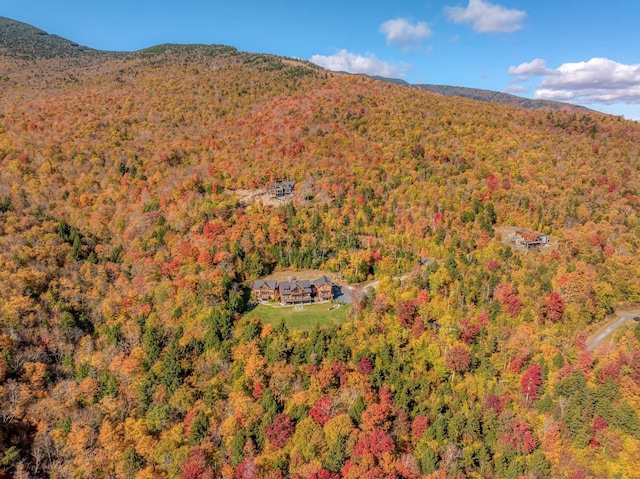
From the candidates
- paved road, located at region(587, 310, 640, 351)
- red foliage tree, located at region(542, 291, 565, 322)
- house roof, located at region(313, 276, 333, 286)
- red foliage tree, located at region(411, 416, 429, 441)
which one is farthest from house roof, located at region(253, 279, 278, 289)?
paved road, located at region(587, 310, 640, 351)

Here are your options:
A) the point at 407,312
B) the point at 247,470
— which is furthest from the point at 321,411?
the point at 407,312

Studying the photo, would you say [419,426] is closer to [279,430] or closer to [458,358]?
[458,358]

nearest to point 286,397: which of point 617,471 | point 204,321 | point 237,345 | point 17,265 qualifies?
point 237,345

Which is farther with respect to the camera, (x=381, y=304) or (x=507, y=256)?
(x=507, y=256)

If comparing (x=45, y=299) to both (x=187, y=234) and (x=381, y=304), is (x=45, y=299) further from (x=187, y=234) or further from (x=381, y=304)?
(x=381, y=304)

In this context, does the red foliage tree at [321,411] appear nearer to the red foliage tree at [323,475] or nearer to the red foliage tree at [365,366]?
the red foliage tree at [323,475]
